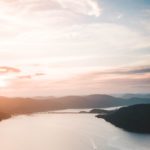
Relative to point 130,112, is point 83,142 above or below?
below

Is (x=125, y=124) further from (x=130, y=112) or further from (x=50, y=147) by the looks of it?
(x=50, y=147)

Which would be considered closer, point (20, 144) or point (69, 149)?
point (69, 149)

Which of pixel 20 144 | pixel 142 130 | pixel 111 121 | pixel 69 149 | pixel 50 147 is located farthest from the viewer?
pixel 111 121

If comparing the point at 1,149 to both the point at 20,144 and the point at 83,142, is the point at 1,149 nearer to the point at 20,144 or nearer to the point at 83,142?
the point at 20,144

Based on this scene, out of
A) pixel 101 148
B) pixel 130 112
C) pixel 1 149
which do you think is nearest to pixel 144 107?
pixel 130 112

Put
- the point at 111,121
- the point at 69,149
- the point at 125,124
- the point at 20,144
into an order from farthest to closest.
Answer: the point at 111,121, the point at 125,124, the point at 20,144, the point at 69,149

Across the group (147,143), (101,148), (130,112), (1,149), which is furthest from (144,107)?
(1,149)
